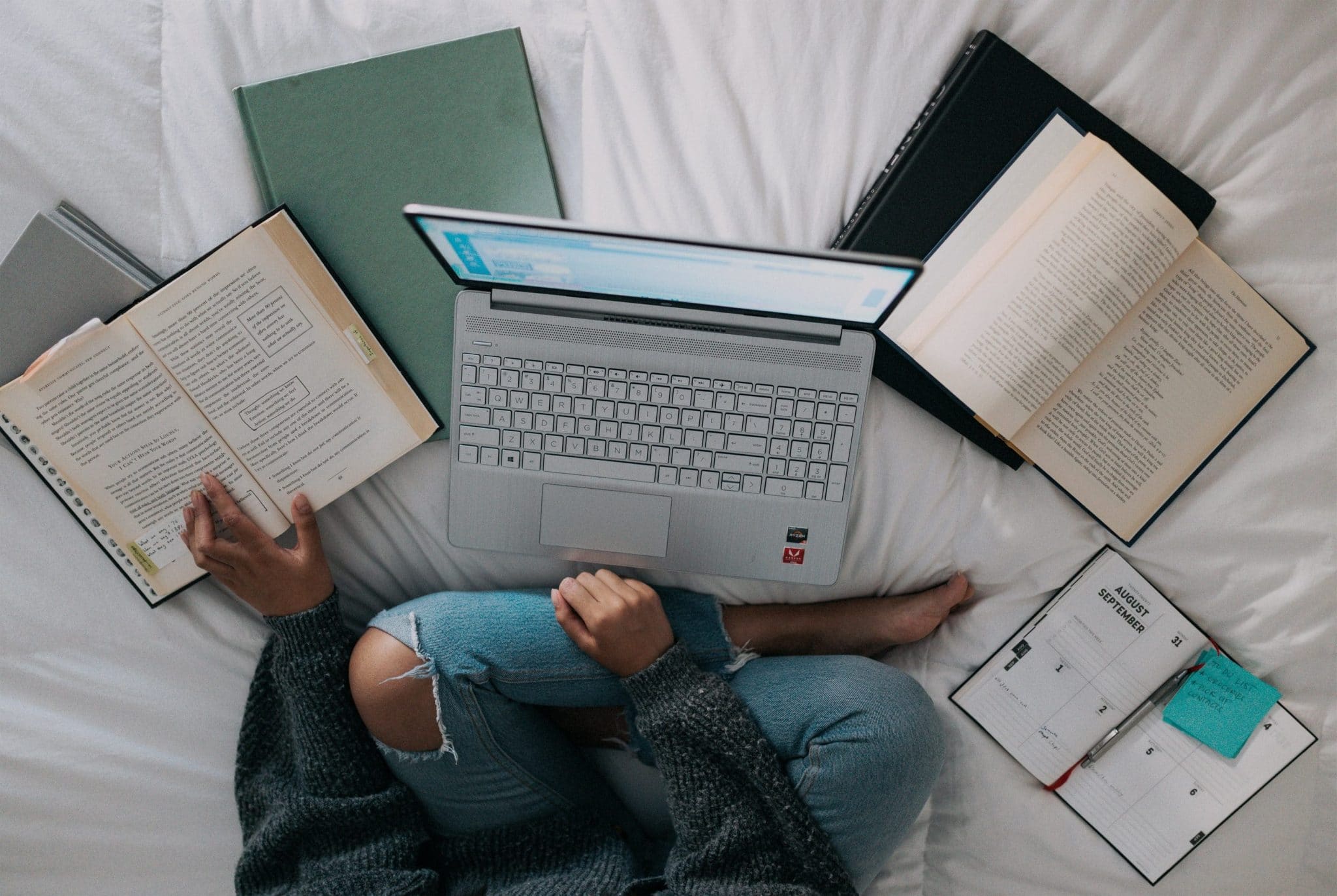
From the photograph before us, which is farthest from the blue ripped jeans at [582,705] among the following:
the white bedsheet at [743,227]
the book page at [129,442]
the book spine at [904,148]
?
the book spine at [904,148]

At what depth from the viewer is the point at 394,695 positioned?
34.4 inches

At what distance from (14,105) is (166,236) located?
0.64 ft

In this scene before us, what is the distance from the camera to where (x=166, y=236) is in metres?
0.90

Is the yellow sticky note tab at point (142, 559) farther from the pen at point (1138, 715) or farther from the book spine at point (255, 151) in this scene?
the pen at point (1138, 715)

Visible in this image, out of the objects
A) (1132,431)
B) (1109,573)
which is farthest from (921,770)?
(1132,431)

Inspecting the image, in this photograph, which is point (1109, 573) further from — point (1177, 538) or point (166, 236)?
point (166, 236)

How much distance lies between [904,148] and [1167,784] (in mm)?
725

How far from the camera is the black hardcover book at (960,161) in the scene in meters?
0.87

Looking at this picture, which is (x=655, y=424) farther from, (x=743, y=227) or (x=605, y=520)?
(x=743, y=227)

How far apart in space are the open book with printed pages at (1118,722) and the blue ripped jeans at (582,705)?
0.37 ft

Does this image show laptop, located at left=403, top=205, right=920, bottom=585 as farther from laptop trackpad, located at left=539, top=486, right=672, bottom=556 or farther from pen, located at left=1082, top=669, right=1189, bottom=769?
pen, located at left=1082, top=669, right=1189, bottom=769

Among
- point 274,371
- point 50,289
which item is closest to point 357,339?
point 274,371

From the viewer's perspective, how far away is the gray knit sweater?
0.83m

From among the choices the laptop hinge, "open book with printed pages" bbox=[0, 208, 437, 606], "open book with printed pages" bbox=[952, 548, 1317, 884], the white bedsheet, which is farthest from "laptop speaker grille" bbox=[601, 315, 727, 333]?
"open book with printed pages" bbox=[952, 548, 1317, 884]
